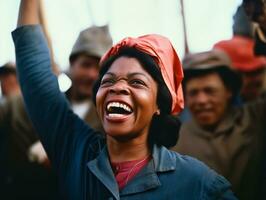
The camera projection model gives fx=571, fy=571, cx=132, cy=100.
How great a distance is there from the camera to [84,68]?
13.0ft

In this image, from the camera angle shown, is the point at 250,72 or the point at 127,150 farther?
the point at 250,72

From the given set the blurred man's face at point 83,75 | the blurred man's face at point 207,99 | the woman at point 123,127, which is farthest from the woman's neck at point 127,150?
the blurred man's face at point 83,75

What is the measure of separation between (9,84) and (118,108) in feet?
9.57

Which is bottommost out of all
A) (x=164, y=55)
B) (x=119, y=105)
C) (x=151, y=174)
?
(x=151, y=174)

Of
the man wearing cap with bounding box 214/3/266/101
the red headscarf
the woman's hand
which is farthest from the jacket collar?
the man wearing cap with bounding box 214/3/266/101

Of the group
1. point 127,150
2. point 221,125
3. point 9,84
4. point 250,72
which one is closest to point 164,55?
point 127,150

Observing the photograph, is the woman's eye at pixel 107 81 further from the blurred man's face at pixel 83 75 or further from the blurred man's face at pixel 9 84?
the blurred man's face at pixel 9 84

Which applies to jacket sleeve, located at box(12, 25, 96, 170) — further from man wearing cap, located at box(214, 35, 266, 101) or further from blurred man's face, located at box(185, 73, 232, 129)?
man wearing cap, located at box(214, 35, 266, 101)

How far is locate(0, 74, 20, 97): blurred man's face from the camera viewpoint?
499 centimetres

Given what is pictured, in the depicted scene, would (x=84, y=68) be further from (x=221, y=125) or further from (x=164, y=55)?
(x=164, y=55)

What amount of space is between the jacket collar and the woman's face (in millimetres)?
114

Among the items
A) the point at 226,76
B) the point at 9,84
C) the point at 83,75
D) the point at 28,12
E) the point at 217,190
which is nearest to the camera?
the point at 217,190

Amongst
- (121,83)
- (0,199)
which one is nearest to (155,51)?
(121,83)

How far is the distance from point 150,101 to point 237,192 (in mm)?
1096
